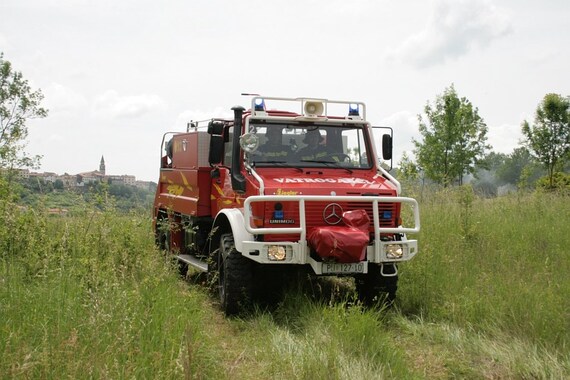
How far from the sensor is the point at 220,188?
8.01 metres

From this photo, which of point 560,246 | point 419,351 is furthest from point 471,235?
point 419,351

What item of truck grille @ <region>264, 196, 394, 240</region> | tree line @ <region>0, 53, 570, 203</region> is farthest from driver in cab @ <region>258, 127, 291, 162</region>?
tree line @ <region>0, 53, 570, 203</region>

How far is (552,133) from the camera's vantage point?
25.8 m

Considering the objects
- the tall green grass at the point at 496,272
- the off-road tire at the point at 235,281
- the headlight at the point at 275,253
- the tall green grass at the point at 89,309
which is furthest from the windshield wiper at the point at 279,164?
the tall green grass at the point at 496,272

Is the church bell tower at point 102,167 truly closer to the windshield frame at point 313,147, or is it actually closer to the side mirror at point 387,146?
the windshield frame at point 313,147

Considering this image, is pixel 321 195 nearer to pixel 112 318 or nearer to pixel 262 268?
pixel 262 268

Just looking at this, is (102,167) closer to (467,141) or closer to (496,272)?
(496,272)

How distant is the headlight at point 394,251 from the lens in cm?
674

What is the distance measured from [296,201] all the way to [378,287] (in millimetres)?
1404

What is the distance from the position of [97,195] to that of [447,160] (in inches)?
944

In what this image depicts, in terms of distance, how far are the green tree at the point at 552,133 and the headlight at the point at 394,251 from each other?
20.7m

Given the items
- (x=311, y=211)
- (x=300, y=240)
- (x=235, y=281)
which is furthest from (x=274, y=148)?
(x=235, y=281)

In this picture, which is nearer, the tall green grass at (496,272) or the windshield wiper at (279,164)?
the tall green grass at (496,272)

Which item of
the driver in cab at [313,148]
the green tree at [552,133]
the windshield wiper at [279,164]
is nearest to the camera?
the windshield wiper at [279,164]
